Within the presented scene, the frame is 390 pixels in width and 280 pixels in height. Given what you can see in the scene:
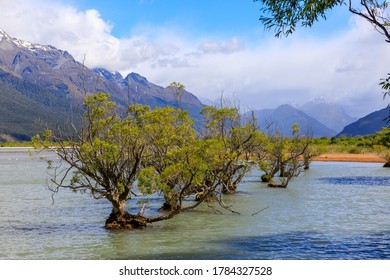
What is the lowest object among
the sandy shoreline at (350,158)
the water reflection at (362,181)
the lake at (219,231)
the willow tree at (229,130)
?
the lake at (219,231)

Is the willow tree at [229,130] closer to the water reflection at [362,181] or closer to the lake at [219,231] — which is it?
the lake at [219,231]

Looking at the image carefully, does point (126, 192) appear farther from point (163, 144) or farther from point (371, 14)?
point (371, 14)

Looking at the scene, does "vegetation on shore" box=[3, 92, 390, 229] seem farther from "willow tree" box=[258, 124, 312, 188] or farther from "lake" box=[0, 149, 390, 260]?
"willow tree" box=[258, 124, 312, 188]

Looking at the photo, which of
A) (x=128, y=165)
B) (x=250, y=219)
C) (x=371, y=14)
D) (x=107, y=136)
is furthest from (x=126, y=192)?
(x=371, y=14)

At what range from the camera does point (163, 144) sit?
2577 centimetres

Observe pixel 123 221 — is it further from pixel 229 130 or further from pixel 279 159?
pixel 279 159

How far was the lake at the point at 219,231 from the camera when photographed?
19.0 metres

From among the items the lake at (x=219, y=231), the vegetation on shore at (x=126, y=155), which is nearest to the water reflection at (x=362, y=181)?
the lake at (x=219, y=231)

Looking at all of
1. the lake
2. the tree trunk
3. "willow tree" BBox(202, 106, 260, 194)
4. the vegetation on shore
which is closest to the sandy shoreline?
the lake

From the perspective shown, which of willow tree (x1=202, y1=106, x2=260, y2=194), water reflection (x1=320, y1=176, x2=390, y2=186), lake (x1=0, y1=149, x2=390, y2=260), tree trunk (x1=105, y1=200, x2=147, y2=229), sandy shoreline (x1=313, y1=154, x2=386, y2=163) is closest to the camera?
lake (x1=0, y1=149, x2=390, y2=260)

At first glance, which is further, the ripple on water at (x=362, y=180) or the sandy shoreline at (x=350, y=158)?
the sandy shoreline at (x=350, y=158)

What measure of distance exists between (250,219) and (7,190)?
25.1 metres

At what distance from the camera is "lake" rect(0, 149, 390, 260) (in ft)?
62.4

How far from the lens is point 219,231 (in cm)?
2328
